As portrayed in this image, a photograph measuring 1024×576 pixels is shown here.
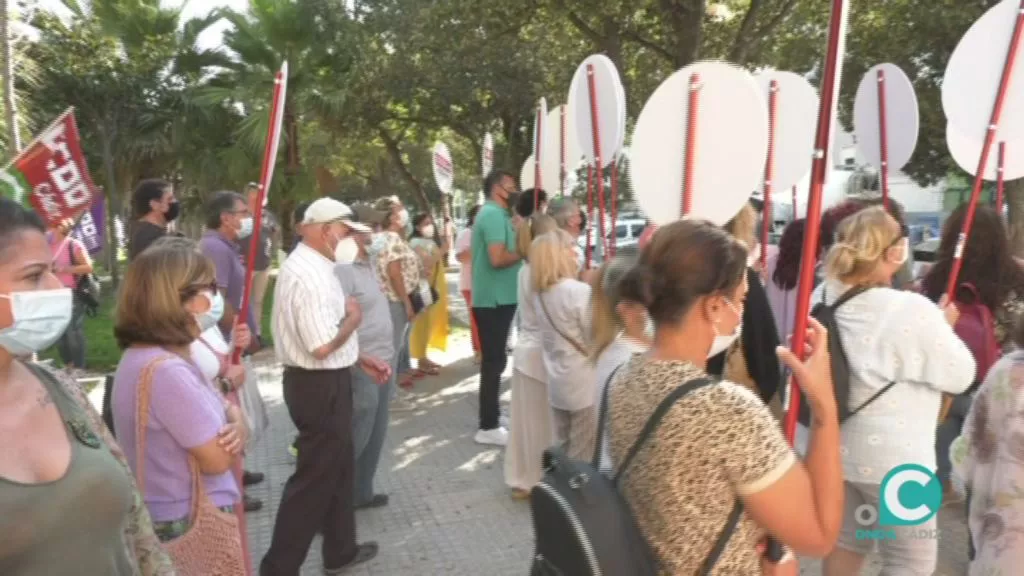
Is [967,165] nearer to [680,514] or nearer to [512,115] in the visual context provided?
[680,514]

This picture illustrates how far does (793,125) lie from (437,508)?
297cm

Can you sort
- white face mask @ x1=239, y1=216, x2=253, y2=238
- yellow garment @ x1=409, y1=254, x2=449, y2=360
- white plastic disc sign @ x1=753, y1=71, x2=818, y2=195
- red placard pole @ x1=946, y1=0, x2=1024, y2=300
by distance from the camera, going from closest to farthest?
1. red placard pole @ x1=946, y1=0, x2=1024, y2=300
2. white plastic disc sign @ x1=753, y1=71, x2=818, y2=195
3. white face mask @ x1=239, y1=216, x2=253, y2=238
4. yellow garment @ x1=409, y1=254, x2=449, y2=360

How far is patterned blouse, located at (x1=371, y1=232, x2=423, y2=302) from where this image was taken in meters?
6.41

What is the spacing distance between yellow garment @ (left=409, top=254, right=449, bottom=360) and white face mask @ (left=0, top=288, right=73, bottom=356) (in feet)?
21.5

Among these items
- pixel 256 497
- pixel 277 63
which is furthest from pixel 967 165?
pixel 277 63

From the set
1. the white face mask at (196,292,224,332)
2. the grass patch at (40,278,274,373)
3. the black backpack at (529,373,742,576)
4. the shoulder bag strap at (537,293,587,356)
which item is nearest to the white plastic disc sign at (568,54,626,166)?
the shoulder bag strap at (537,293,587,356)

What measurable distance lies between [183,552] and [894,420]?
241 centimetres

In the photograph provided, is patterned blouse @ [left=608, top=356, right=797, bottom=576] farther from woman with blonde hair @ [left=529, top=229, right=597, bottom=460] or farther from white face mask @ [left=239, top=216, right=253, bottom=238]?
white face mask @ [left=239, top=216, right=253, bottom=238]

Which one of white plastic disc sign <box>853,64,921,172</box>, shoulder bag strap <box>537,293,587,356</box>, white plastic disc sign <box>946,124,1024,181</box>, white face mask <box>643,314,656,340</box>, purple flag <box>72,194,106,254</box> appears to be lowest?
shoulder bag strap <box>537,293,587,356</box>

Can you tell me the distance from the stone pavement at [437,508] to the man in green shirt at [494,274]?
27.6 inches

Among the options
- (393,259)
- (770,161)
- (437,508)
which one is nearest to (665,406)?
(770,161)

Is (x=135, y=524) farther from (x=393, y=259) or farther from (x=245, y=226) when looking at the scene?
(x=393, y=259)

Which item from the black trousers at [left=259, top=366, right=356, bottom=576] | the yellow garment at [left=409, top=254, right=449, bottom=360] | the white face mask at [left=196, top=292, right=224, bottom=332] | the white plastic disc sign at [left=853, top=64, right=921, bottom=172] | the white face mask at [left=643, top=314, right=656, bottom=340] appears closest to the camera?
the white face mask at [left=643, top=314, right=656, bottom=340]

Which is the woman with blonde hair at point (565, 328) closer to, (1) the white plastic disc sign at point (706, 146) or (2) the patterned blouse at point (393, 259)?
(1) the white plastic disc sign at point (706, 146)
